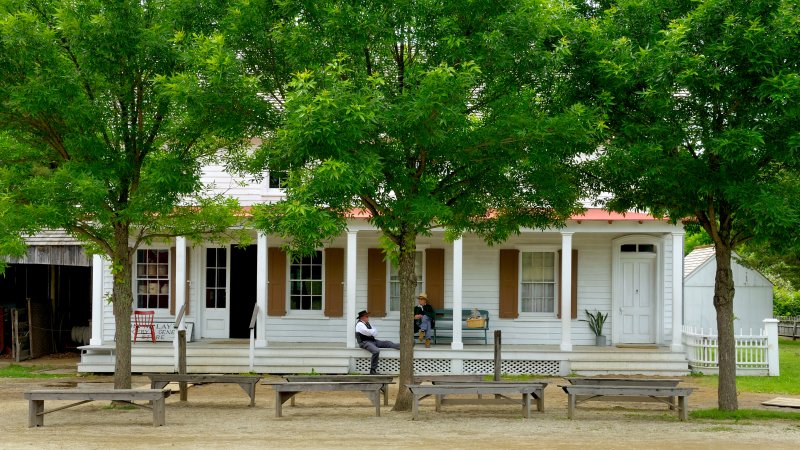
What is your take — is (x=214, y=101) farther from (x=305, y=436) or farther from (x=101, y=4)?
(x=305, y=436)

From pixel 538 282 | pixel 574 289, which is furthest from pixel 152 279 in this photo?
pixel 574 289

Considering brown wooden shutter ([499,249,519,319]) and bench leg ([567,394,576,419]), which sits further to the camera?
brown wooden shutter ([499,249,519,319])

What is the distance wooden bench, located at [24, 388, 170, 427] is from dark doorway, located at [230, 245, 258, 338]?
9.67 meters

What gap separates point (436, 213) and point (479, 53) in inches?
84.0

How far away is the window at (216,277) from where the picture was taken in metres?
22.7

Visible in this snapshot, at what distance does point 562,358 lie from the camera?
20547 mm

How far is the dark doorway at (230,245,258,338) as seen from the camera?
22906 millimetres

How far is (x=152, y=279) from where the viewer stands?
22.6 metres

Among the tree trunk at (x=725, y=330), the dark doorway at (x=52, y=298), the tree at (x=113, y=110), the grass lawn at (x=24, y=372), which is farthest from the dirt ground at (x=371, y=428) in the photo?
the dark doorway at (x=52, y=298)

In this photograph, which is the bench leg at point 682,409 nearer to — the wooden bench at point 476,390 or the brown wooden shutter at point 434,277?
the wooden bench at point 476,390

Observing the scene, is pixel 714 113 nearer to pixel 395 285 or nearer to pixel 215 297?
pixel 395 285

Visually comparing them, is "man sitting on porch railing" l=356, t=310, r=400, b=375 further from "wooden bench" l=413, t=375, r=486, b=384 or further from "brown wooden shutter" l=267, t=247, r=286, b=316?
"wooden bench" l=413, t=375, r=486, b=384

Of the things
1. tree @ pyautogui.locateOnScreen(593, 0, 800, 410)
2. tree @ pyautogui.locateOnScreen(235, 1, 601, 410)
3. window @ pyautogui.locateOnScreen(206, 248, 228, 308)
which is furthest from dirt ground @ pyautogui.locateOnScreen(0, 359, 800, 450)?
window @ pyautogui.locateOnScreen(206, 248, 228, 308)

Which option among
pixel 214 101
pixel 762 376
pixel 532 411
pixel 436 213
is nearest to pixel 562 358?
pixel 762 376
